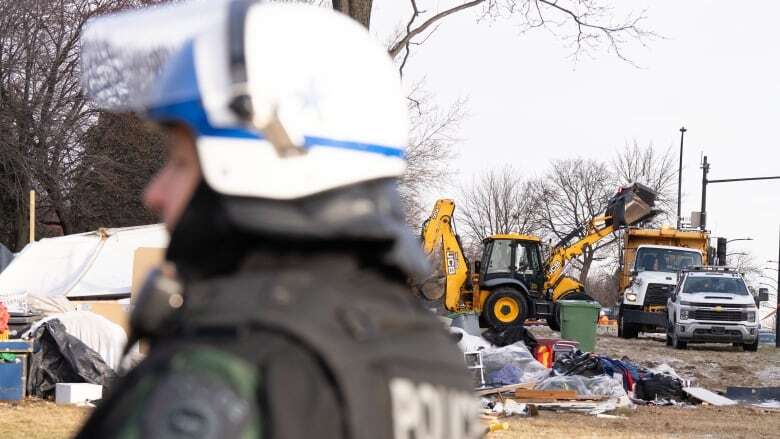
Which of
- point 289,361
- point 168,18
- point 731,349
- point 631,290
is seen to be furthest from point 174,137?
point 631,290

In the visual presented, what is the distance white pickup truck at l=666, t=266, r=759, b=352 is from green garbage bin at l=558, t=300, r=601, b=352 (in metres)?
3.84

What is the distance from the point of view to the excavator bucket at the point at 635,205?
1270 inches

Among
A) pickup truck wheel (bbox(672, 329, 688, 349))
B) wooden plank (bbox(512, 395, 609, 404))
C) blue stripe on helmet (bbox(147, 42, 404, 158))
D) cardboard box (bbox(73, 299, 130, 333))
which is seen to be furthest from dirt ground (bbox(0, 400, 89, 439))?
pickup truck wheel (bbox(672, 329, 688, 349))

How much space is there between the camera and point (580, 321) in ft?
89.6

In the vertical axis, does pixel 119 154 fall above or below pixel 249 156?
above

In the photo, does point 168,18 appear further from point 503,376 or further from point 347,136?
point 503,376

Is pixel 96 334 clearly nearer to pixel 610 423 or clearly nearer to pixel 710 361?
pixel 610 423

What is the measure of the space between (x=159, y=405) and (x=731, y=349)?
32598 millimetres

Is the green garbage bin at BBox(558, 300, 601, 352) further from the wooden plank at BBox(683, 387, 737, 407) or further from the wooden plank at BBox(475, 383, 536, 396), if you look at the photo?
the wooden plank at BBox(475, 383, 536, 396)

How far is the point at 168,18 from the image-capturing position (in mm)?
2244

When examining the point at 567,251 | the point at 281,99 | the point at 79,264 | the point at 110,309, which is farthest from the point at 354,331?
the point at 567,251

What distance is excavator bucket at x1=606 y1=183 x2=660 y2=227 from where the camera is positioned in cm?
3225

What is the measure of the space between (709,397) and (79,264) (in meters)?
11.8

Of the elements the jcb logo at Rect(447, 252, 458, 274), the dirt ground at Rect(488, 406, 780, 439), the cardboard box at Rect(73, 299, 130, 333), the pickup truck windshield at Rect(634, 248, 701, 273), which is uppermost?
the pickup truck windshield at Rect(634, 248, 701, 273)
